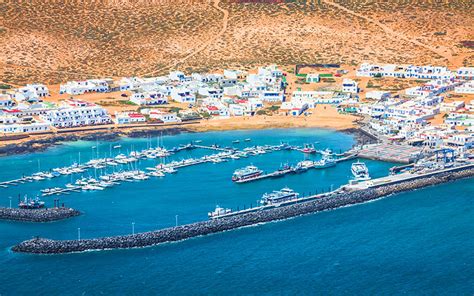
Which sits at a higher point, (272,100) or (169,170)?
(272,100)

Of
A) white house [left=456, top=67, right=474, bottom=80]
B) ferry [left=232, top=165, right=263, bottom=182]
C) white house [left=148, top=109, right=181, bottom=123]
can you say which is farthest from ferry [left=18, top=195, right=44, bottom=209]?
white house [left=456, top=67, right=474, bottom=80]

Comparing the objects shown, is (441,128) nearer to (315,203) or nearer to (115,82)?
(315,203)

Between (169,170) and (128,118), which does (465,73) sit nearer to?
(128,118)

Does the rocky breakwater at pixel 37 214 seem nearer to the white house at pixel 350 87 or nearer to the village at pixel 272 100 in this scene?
the village at pixel 272 100

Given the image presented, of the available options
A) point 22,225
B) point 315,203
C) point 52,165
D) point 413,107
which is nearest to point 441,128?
point 413,107

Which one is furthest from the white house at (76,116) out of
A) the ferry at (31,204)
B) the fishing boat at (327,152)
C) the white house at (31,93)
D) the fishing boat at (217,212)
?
the fishing boat at (217,212)

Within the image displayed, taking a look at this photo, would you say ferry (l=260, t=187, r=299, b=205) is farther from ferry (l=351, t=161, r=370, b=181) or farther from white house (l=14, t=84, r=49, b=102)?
white house (l=14, t=84, r=49, b=102)

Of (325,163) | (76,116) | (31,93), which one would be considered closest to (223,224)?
(325,163)
